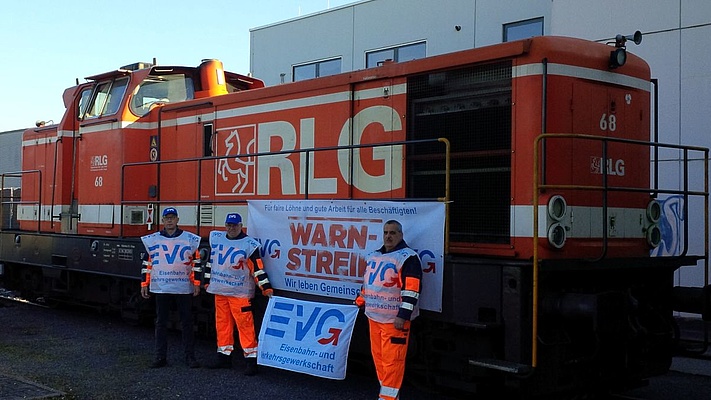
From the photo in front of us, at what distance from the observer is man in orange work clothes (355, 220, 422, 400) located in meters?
5.52

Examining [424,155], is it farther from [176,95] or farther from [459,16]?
[459,16]

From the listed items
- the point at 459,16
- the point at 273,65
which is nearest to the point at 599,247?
the point at 459,16

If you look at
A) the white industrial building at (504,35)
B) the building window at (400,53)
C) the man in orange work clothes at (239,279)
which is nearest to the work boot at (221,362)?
the man in orange work clothes at (239,279)

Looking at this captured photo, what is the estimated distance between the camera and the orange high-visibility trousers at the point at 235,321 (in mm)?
7125

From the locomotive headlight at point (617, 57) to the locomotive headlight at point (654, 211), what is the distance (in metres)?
1.33

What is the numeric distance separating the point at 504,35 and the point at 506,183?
9317 mm

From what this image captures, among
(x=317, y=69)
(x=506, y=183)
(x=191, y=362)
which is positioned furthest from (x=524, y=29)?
(x=191, y=362)

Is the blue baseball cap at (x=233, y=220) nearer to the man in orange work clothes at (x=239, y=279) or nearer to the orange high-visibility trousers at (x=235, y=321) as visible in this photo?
the man in orange work clothes at (x=239, y=279)

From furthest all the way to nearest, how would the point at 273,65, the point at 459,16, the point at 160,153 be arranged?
the point at 273,65 → the point at 459,16 → the point at 160,153

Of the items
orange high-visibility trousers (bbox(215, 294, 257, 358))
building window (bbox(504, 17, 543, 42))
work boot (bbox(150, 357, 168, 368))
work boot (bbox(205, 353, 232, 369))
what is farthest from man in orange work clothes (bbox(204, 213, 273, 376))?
building window (bbox(504, 17, 543, 42))

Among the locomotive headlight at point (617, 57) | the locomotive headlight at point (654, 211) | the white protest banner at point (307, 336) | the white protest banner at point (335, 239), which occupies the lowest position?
the white protest banner at point (307, 336)

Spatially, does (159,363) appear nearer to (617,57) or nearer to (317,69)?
(617,57)

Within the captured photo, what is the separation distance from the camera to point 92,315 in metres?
10.9

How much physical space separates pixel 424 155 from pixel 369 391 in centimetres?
224
